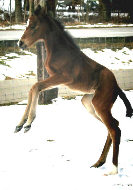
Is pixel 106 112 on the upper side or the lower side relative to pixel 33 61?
upper

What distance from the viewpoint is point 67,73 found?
360 centimetres

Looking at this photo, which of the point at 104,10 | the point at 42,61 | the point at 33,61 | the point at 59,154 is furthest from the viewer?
the point at 104,10

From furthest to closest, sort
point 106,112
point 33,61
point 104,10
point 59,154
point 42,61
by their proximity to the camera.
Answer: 1. point 104,10
2. point 33,61
3. point 42,61
4. point 59,154
5. point 106,112

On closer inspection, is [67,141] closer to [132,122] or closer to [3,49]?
[132,122]

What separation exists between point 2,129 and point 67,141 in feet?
3.97

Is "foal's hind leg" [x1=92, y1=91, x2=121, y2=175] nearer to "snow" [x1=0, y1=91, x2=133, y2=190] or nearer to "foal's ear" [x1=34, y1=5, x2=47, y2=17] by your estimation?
"snow" [x1=0, y1=91, x2=133, y2=190]

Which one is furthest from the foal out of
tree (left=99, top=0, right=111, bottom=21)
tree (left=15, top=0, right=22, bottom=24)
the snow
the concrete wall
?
tree (left=99, top=0, right=111, bottom=21)

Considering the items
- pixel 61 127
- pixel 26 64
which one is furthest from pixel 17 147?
pixel 26 64

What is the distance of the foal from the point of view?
337 cm

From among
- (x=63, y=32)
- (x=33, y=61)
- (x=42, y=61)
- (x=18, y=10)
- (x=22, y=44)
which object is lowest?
(x=33, y=61)

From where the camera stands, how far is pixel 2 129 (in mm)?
5934

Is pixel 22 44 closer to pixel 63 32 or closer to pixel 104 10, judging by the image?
pixel 63 32

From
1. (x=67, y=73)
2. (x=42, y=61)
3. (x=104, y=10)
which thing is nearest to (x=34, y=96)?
(x=67, y=73)

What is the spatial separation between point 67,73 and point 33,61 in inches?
324
